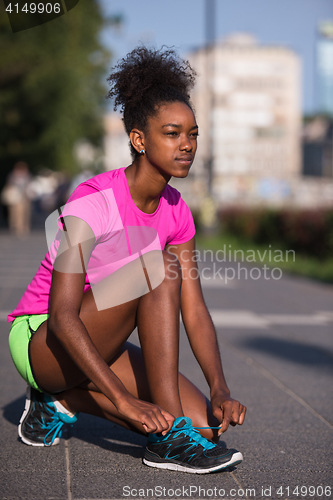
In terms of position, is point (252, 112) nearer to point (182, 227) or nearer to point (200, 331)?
point (182, 227)

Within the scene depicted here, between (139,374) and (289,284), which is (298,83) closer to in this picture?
(289,284)

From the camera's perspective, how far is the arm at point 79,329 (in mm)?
2092

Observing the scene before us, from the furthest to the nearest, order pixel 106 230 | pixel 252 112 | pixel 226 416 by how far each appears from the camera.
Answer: pixel 252 112, pixel 106 230, pixel 226 416

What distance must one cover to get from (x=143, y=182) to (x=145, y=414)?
0.92m

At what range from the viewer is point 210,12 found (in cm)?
2105

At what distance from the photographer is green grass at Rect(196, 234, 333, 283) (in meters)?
10.6

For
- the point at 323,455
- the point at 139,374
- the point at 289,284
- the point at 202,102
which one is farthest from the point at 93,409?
the point at 202,102

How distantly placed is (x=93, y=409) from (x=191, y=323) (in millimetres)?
535

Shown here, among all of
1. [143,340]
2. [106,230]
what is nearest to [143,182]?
[106,230]

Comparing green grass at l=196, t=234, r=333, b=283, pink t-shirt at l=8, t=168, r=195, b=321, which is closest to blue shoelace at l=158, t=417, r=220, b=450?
pink t-shirt at l=8, t=168, r=195, b=321

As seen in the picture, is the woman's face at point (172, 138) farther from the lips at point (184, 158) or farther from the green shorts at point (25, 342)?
the green shorts at point (25, 342)

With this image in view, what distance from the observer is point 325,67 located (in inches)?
4257

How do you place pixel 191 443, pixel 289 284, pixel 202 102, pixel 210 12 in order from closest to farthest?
pixel 191 443, pixel 289 284, pixel 210 12, pixel 202 102

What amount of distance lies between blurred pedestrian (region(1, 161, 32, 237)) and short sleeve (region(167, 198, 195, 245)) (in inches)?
588
